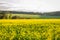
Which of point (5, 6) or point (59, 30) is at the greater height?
point (5, 6)

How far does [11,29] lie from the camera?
1.39 meters

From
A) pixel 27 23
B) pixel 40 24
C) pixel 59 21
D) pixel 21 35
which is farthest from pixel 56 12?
pixel 21 35

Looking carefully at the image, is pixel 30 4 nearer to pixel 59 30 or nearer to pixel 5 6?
pixel 5 6

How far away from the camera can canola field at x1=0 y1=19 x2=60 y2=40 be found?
1366mm

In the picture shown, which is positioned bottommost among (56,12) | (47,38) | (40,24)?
(47,38)

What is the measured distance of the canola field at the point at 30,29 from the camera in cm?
137

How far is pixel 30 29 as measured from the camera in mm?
1387

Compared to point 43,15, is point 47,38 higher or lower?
lower

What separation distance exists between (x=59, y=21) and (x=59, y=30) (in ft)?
0.30

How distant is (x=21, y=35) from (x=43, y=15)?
1.00ft

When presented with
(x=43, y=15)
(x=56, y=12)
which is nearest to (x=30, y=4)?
(x=43, y=15)

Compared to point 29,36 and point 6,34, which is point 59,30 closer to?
point 29,36

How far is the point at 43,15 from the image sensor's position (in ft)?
4.73

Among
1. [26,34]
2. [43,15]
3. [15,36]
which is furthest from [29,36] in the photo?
[43,15]
